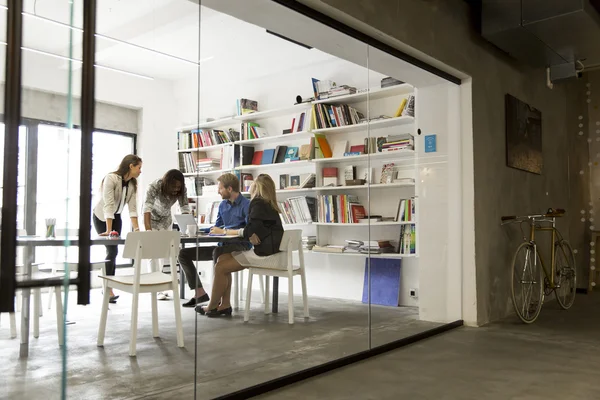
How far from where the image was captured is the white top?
2369 mm

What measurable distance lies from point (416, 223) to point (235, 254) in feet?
7.85

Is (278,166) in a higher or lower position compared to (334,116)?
lower

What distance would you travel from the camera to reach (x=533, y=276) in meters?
5.11

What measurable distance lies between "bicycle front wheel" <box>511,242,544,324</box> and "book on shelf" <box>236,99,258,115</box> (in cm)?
300

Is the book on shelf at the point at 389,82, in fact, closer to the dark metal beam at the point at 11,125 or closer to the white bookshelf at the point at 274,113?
the white bookshelf at the point at 274,113

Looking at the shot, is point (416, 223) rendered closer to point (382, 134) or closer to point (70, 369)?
point (382, 134)

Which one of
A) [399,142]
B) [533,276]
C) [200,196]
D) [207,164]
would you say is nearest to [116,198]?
[200,196]

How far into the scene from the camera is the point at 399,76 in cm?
459

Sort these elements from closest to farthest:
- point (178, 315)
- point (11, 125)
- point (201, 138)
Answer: point (11, 125) → point (178, 315) → point (201, 138)

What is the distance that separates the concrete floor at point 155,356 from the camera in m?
2.06

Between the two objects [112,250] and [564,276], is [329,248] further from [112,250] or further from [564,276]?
[564,276]

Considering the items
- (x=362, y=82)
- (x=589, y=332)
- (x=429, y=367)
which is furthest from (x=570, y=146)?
(x=429, y=367)

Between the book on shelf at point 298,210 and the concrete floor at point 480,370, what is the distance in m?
0.99

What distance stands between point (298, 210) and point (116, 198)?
1.36 metres
